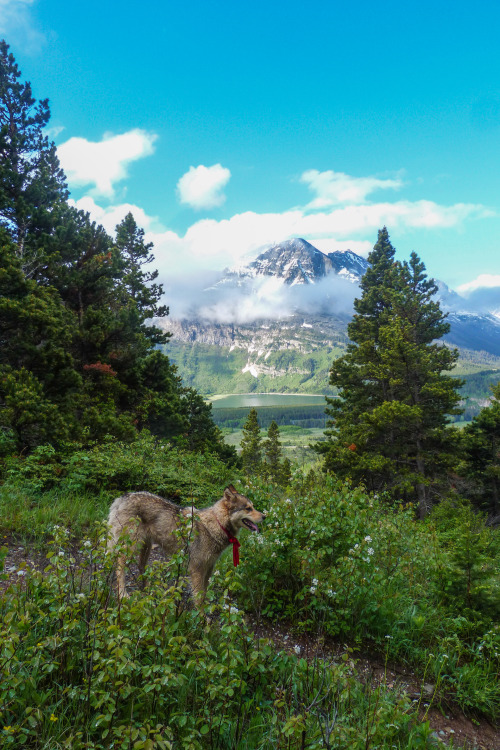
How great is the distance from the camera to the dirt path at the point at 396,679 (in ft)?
11.1

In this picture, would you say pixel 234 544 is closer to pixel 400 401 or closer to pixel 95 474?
pixel 95 474

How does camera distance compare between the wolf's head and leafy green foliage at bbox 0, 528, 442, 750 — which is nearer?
leafy green foliage at bbox 0, 528, 442, 750

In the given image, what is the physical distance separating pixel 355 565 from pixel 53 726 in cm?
330

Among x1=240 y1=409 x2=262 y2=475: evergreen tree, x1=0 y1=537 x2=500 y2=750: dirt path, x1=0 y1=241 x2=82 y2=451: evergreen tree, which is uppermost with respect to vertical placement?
x1=0 y1=241 x2=82 y2=451: evergreen tree

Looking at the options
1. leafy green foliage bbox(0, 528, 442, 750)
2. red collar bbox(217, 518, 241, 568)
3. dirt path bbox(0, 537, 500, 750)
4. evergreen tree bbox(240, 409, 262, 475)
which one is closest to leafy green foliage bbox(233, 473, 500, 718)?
dirt path bbox(0, 537, 500, 750)

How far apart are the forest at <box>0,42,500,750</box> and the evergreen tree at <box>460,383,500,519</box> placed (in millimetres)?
128

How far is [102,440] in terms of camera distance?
14.0 meters

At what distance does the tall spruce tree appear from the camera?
78.0 feet

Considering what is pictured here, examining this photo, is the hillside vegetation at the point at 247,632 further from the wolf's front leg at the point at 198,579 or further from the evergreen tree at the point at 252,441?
the evergreen tree at the point at 252,441

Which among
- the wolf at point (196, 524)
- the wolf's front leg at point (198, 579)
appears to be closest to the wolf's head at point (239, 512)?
the wolf at point (196, 524)

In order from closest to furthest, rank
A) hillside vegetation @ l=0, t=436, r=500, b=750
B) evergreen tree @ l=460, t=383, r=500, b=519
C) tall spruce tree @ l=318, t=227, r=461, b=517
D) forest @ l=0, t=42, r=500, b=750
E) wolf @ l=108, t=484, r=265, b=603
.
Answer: hillside vegetation @ l=0, t=436, r=500, b=750
forest @ l=0, t=42, r=500, b=750
wolf @ l=108, t=484, r=265, b=603
evergreen tree @ l=460, t=383, r=500, b=519
tall spruce tree @ l=318, t=227, r=461, b=517

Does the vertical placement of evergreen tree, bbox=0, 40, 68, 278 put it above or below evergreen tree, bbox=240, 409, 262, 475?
above

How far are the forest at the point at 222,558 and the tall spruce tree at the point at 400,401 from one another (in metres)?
0.19

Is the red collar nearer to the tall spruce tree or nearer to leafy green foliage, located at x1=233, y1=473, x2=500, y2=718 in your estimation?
leafy green foliage, located at x1=233, y1=473, x2=500, y2=718
